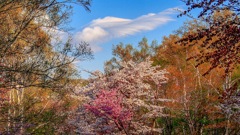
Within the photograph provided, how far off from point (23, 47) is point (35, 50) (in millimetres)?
616

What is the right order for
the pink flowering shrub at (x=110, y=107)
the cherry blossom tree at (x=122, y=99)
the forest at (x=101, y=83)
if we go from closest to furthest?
the forest at (x=101, y=83), the pink flowering shrub at (x=110, y=107), the cherry blossom tree at (x=122, y=99)

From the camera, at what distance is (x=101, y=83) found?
1199cm

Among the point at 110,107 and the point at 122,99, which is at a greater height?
the point at 122,99

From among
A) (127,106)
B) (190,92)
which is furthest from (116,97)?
(190,92)

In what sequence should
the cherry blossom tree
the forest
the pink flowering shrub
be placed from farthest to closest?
1. the cherry blossom tree
2. the pink flowering shrub
3. the forest

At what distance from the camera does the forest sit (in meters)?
4.75

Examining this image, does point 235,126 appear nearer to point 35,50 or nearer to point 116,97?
point 116,97

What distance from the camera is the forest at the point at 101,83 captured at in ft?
15.6

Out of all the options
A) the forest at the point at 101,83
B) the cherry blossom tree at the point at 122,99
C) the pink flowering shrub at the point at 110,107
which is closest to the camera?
the forest at the point at 101,83

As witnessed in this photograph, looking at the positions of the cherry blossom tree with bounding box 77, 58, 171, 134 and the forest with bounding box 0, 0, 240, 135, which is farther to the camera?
the cherry blossom tree with bounding box 77, 58, 171, 134

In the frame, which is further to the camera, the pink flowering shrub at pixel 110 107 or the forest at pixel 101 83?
the pink flowering shrub at pixel 110 107

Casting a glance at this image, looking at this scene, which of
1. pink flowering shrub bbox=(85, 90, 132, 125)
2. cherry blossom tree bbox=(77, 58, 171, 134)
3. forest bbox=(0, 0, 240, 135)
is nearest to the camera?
forest bbox=(0, 0, 240, 135)

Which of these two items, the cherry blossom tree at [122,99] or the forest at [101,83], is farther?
the cherry blossom tree at [122,99]

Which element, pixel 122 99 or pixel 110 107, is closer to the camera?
pixel 110 107
